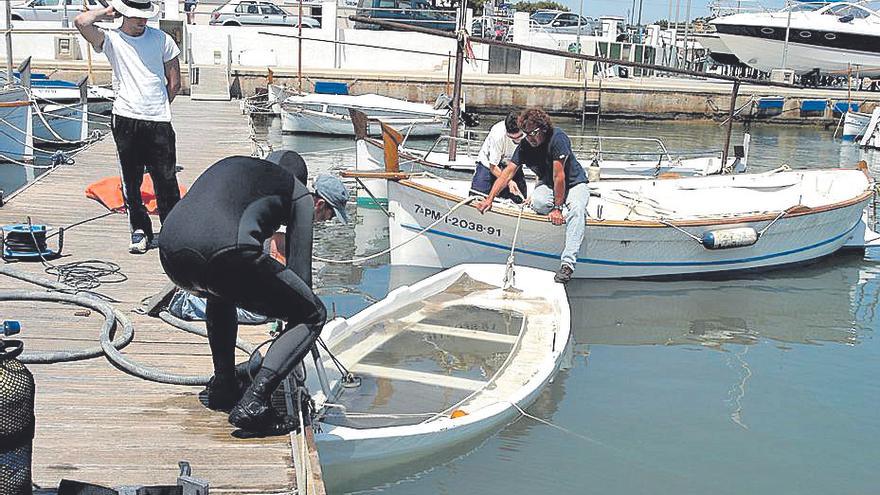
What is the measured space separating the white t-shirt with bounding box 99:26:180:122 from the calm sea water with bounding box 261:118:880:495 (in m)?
3.13

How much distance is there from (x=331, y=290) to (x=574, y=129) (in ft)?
61.1

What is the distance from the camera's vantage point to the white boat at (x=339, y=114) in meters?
22.3

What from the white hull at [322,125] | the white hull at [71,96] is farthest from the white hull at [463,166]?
the white hull at [322,125]

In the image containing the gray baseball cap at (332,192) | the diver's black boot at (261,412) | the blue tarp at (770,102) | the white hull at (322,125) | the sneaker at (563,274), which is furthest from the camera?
the blue tarp at (770,102)

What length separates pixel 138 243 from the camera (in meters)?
7.37

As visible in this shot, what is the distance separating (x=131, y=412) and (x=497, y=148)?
6811mm

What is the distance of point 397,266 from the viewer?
1124 centimetres

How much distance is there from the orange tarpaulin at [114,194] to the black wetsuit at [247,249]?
4790 millimetres

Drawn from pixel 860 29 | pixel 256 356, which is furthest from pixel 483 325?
pixel 860 29

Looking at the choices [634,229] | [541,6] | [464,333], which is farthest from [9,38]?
[541,6]

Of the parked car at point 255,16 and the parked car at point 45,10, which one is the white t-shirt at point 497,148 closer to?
the parked car at point 255,16

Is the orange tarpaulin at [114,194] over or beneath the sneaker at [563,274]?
over

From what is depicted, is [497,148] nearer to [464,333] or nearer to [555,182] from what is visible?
[555,182]

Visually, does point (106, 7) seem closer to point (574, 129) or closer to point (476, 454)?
point (476, 454)
